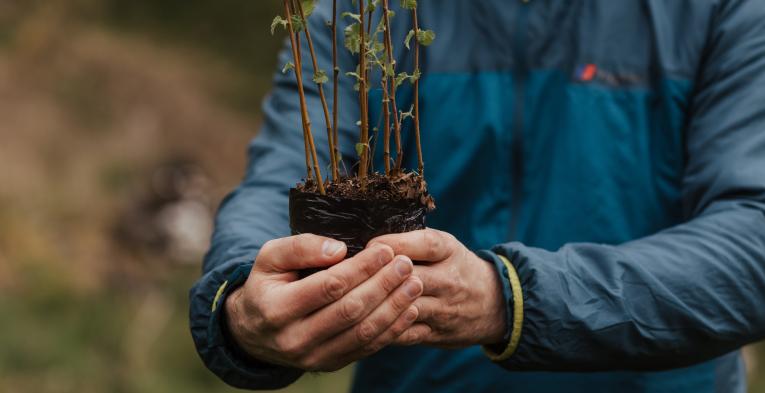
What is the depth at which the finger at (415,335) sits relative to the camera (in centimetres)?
168

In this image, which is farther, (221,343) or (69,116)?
(69,116)

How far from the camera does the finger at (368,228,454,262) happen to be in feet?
5.34

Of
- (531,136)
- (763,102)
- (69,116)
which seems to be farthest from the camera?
(69,116)

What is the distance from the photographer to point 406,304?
→ 1.61 meters

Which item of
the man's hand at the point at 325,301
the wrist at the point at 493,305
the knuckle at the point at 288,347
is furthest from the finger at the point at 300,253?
the wrist at the point at 493,305

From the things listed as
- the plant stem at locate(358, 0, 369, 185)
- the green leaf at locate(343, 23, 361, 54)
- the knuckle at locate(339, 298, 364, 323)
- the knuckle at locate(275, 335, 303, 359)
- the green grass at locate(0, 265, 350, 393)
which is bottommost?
the green grass at locate(0, 265, 350, 393)

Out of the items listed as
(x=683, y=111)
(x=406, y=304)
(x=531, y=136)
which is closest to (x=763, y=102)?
(x=683, y=111)

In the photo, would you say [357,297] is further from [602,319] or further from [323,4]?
[323,4]

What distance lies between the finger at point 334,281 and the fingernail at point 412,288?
0.16 ft

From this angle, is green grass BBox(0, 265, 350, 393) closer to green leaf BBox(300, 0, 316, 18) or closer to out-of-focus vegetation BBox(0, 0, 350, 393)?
out-of-focus vegetation BBox(0, 0, 350, 393)

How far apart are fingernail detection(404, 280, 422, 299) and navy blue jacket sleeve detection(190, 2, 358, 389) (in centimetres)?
34

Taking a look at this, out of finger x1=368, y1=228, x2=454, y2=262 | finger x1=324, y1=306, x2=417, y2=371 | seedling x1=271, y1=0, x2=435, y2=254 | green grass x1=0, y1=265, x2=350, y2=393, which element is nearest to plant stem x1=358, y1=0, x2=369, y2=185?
seedling x1=271, y1=0, x2=435, y2=254

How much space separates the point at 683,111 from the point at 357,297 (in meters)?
0.84

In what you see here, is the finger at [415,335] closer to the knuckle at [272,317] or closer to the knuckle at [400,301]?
the knuckle at [400,301]
